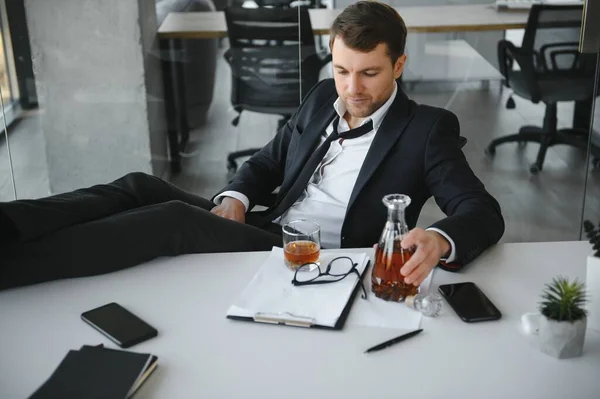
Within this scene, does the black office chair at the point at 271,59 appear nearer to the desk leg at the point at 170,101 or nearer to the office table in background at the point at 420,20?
the office table in background at the point at 420,20

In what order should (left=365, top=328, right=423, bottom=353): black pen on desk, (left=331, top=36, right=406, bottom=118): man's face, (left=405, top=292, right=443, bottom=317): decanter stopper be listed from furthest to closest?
(left=331, top=36, right=406, bottom=118): man's face
(left=405, top=292, right=443, bottom=317): decanter stopper
(left=365, top=328, right=423, bottom=353): black pen on desk

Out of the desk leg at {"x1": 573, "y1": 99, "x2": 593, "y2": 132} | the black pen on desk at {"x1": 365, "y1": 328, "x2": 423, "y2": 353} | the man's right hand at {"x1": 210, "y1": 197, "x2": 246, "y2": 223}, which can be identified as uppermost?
the black pen on desk at {"x1": 365, "y1": 328, "x2": 423, "y2": 353}

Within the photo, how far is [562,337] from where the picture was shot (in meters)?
1.27

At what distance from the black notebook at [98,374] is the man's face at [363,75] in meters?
1.00

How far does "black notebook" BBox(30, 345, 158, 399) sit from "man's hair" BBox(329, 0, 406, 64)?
1042 millimetres

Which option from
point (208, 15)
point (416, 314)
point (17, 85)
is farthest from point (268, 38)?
point (416, 314)

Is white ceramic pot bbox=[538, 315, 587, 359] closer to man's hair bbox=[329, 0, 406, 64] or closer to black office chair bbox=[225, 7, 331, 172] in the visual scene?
man's hair bbox=[329, 0, 406, 64]

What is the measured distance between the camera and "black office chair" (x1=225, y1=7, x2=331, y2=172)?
11.4ft

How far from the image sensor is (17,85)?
3.46 meters

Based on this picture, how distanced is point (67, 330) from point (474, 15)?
258 cm

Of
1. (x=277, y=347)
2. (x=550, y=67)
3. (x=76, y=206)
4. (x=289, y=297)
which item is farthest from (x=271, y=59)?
(x=277, y=347)

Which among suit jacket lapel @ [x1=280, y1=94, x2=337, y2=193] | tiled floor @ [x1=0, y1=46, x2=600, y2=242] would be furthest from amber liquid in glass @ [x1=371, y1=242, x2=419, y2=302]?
tiled floor @ [x1=0, y1=46, x2=600, y2=242]

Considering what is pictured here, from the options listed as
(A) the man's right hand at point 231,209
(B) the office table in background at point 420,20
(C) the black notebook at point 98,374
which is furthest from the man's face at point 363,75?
(B) the office table in background at point 420,20

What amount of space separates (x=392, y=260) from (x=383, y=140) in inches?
24.5
